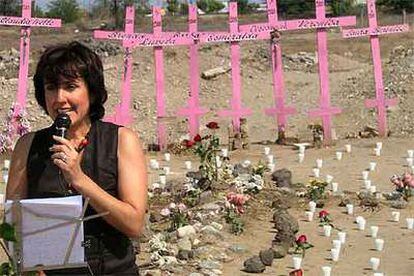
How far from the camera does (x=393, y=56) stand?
2517cm

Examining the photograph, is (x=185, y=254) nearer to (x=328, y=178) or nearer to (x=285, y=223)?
(x=285, y=223)

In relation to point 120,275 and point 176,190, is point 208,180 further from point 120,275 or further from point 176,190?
point 120,275

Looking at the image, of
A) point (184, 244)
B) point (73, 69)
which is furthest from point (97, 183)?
point (184, 244)

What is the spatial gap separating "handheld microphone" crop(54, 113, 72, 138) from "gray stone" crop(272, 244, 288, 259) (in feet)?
15.2

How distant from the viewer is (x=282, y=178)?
9.97 meters

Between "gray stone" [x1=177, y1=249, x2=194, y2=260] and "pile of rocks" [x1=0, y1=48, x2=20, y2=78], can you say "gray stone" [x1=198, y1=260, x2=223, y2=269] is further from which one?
"pile of rocks" [x1=0, y1=48, x2=20, y2=78]

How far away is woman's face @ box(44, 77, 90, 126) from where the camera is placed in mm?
2760

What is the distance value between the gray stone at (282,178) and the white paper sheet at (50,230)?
732 cm

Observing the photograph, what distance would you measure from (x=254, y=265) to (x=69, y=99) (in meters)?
4.14

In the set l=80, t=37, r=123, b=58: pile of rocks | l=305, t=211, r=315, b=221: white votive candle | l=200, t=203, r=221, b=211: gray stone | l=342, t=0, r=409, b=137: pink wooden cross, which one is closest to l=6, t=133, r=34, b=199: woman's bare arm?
l=200, t=203, r=221, b=211: gray stone

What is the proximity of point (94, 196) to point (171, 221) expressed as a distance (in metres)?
5.37

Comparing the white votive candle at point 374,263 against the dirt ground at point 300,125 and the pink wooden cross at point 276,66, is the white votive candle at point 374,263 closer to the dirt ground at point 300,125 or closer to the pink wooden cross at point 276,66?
the dirt ground at point 300,125

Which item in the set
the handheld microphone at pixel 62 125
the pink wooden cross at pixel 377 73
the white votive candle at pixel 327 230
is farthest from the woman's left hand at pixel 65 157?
Answer: the pink wooden cross at pixel 377 73

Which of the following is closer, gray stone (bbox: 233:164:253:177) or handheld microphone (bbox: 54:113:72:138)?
handheld microphone (bbox: 54:113:72:138)
